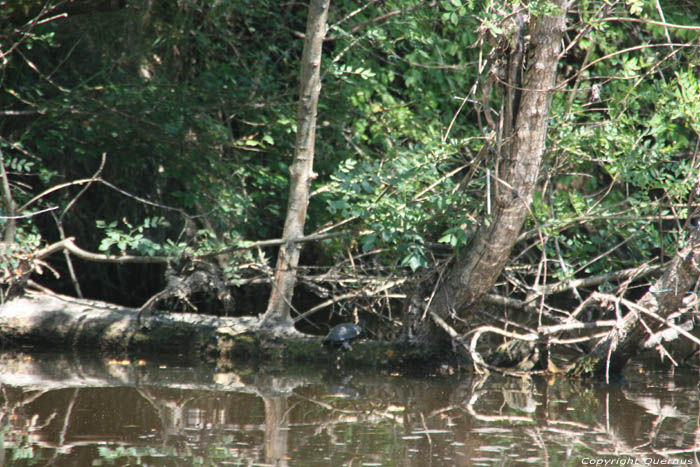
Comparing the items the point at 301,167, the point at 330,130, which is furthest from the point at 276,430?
the point at 330,130

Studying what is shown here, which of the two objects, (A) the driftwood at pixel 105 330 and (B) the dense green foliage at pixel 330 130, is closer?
(B) the dense green foliage at pixel 330 130

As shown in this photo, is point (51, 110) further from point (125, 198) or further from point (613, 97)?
point (613, 97)

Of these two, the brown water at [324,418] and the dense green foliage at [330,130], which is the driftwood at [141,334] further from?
the dense green foliage at [330,130]

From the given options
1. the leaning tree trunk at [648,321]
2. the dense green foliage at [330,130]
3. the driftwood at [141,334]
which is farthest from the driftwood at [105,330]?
the leaning tree trunk at [648,321]

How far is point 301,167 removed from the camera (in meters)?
5.69

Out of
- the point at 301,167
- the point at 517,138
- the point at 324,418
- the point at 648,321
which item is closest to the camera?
the point at 324,418

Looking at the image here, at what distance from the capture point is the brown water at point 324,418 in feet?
10.9

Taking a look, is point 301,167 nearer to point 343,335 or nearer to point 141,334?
point 343,335

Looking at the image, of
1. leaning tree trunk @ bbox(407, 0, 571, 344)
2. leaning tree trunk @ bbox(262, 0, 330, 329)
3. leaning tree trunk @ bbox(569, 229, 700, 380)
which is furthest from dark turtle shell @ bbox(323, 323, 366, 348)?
leaning tree trunk @ bbox(569, 229, 700, 380)

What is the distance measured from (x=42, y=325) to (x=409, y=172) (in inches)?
125

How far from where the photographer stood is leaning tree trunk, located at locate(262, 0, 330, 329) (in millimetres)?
5473

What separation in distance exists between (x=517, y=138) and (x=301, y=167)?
1.75 m

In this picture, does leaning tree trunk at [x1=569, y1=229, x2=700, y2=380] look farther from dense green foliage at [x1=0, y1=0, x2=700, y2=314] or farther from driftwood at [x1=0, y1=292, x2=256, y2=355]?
driftwood at [x1=0, y1=292, x2=256, y2=355]

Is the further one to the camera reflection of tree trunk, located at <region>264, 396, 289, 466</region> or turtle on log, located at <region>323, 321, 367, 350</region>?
turtle on log, located at <region>323, 321, 367, 350</region>
